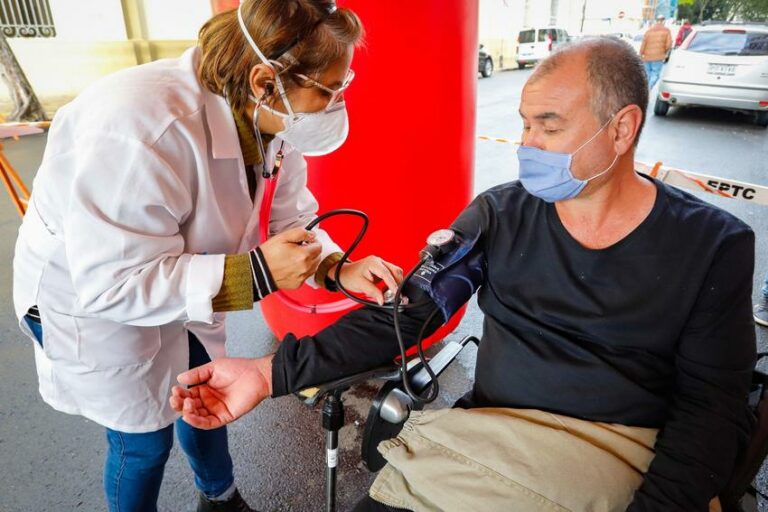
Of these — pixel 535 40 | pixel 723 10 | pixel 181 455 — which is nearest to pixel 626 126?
pixel 181 455

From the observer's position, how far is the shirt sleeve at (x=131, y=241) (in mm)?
902

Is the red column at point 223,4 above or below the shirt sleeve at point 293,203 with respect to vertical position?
above

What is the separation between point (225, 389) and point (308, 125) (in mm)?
620

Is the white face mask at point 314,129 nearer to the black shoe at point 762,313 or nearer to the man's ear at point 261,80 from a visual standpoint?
the man's ear at point 261,80

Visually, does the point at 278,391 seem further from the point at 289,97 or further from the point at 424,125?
the point at 424,125

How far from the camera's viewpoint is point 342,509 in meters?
1.70

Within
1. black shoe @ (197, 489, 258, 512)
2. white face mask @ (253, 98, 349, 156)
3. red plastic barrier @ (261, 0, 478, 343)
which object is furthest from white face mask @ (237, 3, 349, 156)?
black shoe @ (197, 489, 258, 512)

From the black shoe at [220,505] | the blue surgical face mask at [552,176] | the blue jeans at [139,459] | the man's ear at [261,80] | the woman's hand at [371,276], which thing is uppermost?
the man's ear at [261,80]

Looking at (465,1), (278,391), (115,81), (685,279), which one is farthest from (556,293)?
(465,1)

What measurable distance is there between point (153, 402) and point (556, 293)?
945 mm

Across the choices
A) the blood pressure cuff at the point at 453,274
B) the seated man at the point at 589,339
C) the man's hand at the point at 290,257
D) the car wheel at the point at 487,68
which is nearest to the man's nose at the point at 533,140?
the seated man at the point at 589,339

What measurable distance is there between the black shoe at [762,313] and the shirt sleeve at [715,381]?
2.09 meters

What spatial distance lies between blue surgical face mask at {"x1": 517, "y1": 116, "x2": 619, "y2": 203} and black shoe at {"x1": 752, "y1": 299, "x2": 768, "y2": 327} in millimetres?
2223

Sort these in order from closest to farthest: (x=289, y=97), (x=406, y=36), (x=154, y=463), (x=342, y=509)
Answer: (x=289, y=97)
(x=154, y=463)
(x=342, y=509)
(x=406, y=36)
